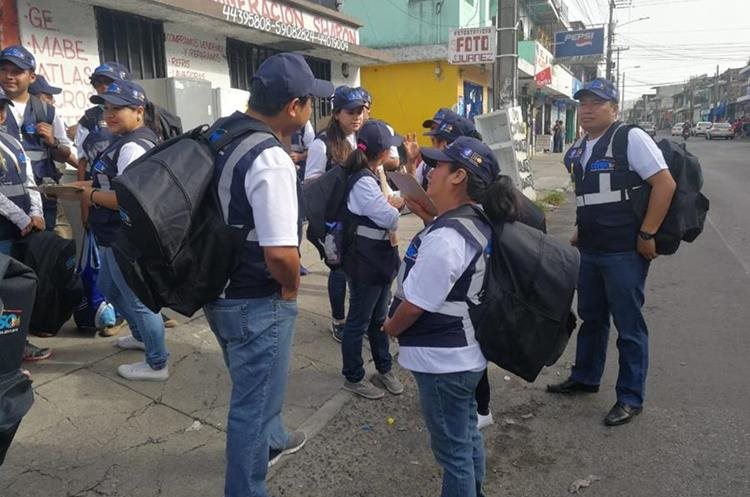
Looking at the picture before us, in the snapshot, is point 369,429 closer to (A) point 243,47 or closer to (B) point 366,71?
(A) point 243,47

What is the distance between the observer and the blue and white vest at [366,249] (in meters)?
3.51

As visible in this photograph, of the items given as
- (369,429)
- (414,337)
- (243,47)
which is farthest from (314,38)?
(414,337)

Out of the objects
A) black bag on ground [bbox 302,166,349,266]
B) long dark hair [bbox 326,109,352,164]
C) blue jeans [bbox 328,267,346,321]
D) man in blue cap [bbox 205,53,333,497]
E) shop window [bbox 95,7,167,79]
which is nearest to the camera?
man in blue cap [bbox 205,53,333,497]

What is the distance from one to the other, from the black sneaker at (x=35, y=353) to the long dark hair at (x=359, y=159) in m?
2.54

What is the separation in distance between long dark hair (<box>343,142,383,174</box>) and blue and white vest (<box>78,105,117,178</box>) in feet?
6.31

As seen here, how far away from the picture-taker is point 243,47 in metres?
9.30

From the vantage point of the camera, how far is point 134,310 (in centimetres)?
348

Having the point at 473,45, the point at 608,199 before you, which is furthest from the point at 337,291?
the point at 473,45

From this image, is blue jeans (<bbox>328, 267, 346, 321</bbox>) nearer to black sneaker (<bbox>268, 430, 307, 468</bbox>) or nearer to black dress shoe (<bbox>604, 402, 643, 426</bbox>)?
black sneaker (<bbox>268, 430, 307, 468</bbox>)

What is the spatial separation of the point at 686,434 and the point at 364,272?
6.97 ft

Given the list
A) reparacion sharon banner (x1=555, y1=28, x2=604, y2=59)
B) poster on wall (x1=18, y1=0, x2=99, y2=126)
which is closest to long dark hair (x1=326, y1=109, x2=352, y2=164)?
poster on wall (x1=18, y1=0, x2=99, y2=126)

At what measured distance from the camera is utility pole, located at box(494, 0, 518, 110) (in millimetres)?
8906

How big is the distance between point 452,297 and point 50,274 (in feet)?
10.3

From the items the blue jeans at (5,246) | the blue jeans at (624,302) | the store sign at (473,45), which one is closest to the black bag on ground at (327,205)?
the blue jeans at (624,302)
